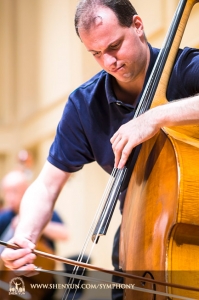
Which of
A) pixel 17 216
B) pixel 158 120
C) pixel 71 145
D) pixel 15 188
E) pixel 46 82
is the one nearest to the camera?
pixel 158 120

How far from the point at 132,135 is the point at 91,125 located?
1.06 feet

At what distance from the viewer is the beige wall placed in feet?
13.0

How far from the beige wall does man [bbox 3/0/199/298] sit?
165 centimetres

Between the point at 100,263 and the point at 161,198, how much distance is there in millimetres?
2772

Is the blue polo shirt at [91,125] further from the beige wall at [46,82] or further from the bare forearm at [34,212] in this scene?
the beige wall at [46,82]

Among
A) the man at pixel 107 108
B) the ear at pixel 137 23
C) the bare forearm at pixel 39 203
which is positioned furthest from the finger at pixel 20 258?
the ear at pixel 137 23

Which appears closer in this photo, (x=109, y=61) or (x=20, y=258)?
(x=20, y=258)

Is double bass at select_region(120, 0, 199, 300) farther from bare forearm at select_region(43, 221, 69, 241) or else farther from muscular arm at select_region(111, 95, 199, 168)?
bare forearm at select_region(43, 221, 69, 241)

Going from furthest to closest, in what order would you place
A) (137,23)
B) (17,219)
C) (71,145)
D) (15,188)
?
(15,188) < (17,219) < (71,145) < (137,23)

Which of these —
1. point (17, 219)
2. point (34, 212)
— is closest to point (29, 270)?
point (34, 212)

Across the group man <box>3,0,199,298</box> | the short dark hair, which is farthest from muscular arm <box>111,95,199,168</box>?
the short dark hair

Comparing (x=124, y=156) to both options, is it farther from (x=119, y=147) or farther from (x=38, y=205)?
(x=38, y=205)

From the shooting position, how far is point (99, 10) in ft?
4.47

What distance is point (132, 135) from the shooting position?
3.91 ft
